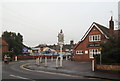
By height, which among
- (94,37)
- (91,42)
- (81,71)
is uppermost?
(94,37)

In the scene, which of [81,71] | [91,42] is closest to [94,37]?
[91,42]

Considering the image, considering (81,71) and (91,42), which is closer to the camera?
(81,71)

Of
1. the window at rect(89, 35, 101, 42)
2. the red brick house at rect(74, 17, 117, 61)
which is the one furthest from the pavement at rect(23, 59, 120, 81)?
the window at rect(89, 35, 101, 42)

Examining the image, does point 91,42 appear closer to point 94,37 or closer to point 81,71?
point 94,37

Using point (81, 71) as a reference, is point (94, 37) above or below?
above

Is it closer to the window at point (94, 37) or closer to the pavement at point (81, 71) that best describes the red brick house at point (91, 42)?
the window at point (94, 37)

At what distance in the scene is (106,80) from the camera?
11.5 meters

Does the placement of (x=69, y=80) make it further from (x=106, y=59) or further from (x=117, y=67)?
(x=106, y=59)

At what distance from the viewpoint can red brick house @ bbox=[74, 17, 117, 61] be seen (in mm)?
30672

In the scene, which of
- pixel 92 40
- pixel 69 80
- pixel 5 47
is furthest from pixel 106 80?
pixel 5 47

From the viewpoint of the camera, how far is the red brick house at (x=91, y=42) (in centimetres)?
3067

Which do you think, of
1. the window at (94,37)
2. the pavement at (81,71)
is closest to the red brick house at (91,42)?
the window at (94,37)

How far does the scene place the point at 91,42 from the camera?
31.8 meters

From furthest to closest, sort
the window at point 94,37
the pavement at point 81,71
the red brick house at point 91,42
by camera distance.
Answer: the window at point 94,37 < the red brick house at point 91,42 < the pavement at point 81,71
